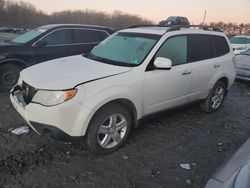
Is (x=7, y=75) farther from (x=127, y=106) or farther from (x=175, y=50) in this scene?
(x=175, y=50)

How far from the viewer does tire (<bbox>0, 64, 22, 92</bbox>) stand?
20.4 feet

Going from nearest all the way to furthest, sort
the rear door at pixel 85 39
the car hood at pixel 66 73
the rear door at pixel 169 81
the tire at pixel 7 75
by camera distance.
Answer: the car hood at pixel 66 73 < the rear door at pixel 169 81 < the tire at pixel 7 75 < the rear door at pixel 85 39

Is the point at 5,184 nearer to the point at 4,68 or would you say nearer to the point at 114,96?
the point at 114,96

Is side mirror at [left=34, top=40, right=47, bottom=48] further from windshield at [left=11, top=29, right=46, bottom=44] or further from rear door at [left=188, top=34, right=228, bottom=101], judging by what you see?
rear door at [left=188, top=34, right=228, bottom=101]

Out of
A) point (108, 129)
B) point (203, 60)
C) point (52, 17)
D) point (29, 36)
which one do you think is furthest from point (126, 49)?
point (52, 17)

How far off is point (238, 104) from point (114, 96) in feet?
14.0

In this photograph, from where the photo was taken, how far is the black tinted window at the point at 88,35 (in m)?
7.19

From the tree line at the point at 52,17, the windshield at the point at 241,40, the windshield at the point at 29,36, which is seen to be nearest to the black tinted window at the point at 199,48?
the windshield at the point at 29,36

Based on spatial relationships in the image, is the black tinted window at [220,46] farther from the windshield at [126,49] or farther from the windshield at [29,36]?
the windshield at [29,36]

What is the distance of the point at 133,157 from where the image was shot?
3676mm

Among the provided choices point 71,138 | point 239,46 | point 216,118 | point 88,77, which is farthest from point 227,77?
point 239,46

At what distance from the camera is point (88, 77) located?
11.1 ft

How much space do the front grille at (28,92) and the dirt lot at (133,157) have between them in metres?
0.72

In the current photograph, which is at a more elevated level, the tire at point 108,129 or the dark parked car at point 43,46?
the dark parked car at point 43,46
